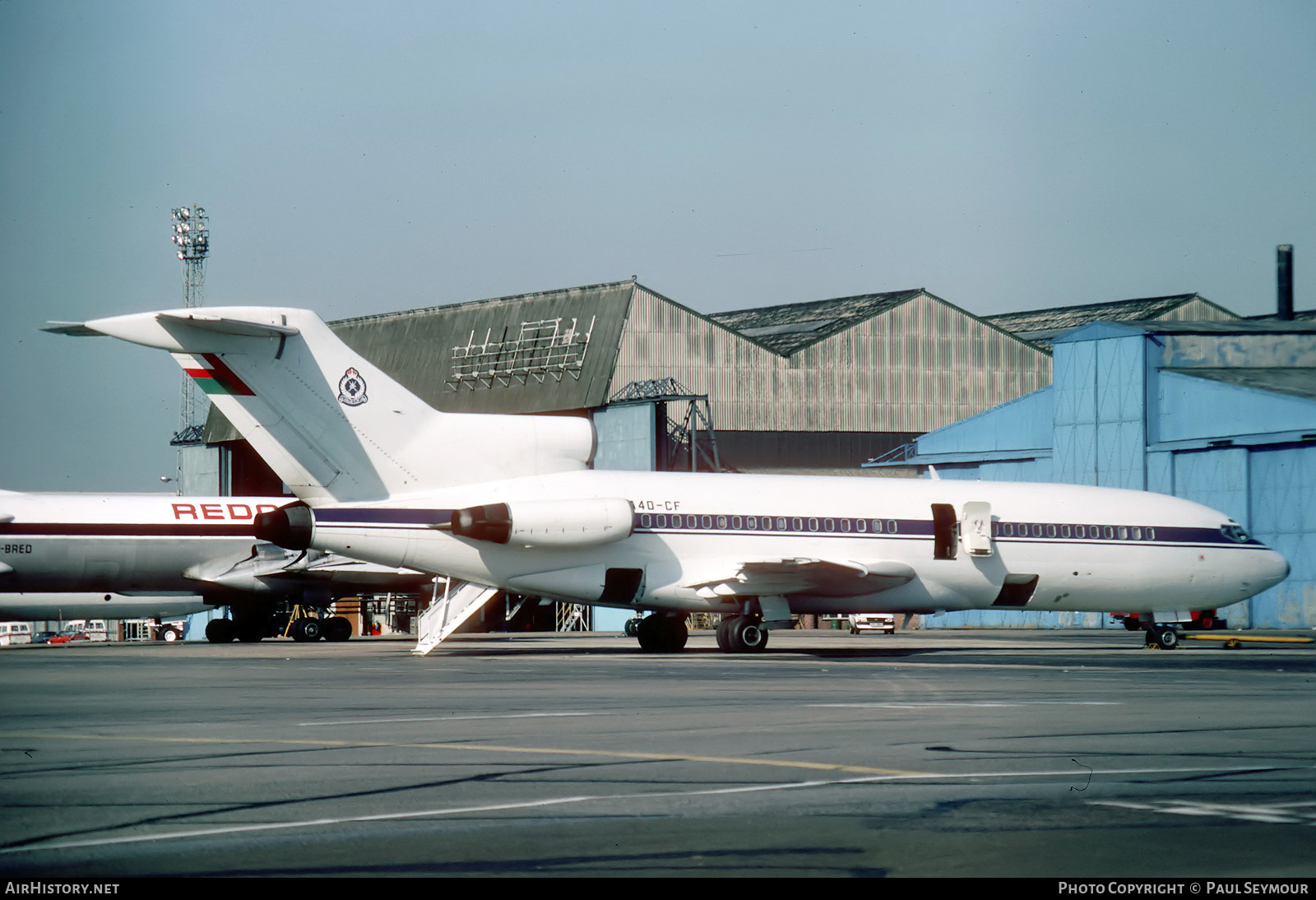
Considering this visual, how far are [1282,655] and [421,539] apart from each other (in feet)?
54.8

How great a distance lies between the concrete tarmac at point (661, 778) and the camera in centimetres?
664

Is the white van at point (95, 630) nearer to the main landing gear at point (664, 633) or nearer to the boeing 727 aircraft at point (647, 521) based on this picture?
the main landing gear at point (664, 633)

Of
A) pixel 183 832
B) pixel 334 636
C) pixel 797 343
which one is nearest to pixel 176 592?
pixel 334 636

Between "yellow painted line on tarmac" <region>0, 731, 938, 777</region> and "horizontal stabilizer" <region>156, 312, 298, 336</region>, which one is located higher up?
"horizontal stabilizer" <region>156, 312, 298, 336</region>

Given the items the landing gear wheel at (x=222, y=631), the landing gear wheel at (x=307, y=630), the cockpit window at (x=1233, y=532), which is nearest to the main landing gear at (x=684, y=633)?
the cockpit window at (x=1233, y=532)

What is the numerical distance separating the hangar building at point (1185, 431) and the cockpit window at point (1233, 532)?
13.0 meters

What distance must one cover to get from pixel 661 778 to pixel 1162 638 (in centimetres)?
2689

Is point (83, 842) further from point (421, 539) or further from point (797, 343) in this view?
point (797, 343)

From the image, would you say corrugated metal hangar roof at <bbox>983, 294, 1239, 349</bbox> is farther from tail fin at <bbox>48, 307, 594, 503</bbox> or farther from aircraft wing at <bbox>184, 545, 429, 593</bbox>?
tail fin at <bbox>48, 307, 594, 503</bbox>

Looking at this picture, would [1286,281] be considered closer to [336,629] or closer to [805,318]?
[805,318]

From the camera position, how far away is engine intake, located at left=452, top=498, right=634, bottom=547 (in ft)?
89.2

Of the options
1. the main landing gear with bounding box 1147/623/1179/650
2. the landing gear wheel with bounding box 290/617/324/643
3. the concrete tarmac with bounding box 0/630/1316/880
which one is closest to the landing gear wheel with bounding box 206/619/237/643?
the landing gear wheel with bounding box 290/617/324/643

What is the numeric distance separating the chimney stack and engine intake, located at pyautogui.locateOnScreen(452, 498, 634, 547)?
142 ft

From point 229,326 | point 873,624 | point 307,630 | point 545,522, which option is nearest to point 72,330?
point 229,326
